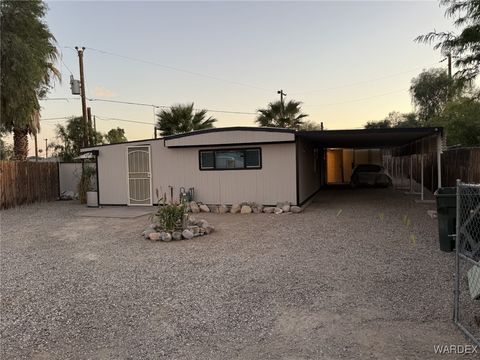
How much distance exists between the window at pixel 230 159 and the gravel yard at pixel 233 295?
154 inches

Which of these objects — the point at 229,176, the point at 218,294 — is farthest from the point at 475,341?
the point at 229,176

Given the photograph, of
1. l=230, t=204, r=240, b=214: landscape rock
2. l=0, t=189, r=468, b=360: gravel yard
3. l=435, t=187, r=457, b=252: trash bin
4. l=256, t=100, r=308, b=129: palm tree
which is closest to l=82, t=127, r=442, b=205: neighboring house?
A: l=230, t=204, r=240, b=214: landscape rock

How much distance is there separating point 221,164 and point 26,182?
9.01 meters

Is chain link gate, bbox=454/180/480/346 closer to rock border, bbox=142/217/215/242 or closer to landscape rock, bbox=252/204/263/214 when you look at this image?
rock border, bbox=142/217/215/242

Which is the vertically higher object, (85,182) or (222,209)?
(85,182)

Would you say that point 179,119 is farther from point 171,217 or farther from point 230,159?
point 171,217

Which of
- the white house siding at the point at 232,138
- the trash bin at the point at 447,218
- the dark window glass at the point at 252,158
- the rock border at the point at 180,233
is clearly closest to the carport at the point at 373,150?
the white house siding at the point at 232,138

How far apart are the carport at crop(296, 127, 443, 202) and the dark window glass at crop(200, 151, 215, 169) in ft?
9.40

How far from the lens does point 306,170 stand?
548 inches

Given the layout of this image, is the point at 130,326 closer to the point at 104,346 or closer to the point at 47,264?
the point at 104,346

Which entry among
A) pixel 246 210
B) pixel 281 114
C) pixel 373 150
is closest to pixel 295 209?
pixel 246 210

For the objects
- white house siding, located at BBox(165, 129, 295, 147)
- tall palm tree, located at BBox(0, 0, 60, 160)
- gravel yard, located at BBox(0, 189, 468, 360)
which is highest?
tall palm tree, located at BBox(0, 0, 60, 160)

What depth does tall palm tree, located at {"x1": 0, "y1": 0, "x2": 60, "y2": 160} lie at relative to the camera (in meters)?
14.2

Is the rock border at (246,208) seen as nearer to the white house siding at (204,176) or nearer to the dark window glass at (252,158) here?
the white house siding at (204,176)
